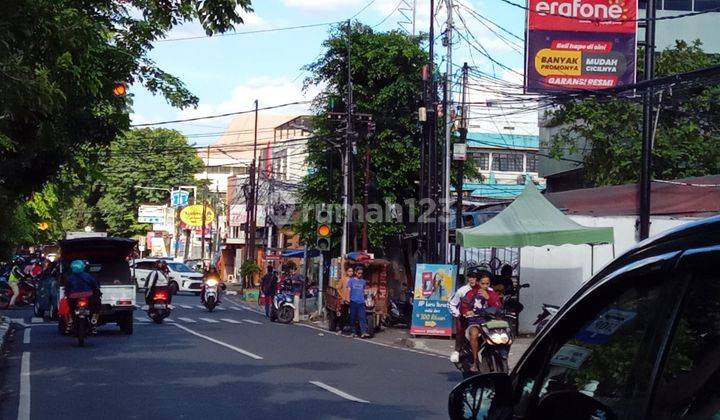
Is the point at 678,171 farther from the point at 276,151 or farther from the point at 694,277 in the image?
the point at 276,151

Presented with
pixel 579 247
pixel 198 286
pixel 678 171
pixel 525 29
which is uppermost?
pixel 525 29

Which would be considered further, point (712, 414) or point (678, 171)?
point (678, 171)

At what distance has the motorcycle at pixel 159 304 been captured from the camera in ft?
90.6

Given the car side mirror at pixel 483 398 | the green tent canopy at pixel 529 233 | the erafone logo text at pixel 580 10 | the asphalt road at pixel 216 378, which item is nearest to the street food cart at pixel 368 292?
the asphalt road at pixel 216 378

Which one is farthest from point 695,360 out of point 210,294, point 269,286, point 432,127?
point 210,294

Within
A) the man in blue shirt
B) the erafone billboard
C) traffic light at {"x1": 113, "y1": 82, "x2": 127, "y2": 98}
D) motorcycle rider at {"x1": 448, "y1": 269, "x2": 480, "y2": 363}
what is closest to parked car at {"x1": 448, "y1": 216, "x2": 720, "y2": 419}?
motorcycle rider at {"x1": 448, "y1": 269, "x2": 480, "y2": 363}

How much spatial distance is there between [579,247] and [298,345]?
288 inches

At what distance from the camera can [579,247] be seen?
78.4 feet

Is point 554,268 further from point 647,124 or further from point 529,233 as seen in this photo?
point 647,124

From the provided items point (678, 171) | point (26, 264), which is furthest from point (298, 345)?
point (26, 264)

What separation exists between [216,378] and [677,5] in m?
28.8

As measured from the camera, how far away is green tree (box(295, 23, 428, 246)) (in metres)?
38.3

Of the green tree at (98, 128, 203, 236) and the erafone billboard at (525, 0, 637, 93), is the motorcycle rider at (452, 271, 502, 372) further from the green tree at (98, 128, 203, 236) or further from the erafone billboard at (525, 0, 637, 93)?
the green tree at (98, 128, 203, 236)

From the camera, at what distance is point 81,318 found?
19625mm
